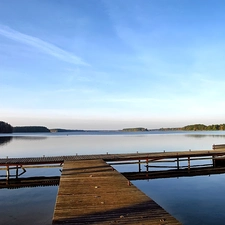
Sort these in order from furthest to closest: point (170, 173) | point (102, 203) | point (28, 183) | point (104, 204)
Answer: point (170, 173), point (28, 183), point (102, 203), point (104, 204)

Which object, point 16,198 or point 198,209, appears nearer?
point 198,209

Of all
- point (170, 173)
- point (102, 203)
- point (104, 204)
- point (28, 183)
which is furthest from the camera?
point (170, 173)

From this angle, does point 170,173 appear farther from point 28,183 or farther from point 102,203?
point 102,203

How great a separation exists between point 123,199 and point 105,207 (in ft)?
3.14

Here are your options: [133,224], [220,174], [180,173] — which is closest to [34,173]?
[180,173]

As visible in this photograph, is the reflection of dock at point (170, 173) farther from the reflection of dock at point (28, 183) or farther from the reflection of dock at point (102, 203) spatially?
the reflection of dock at point (102, 203)

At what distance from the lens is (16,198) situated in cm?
1435

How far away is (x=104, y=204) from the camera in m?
7.29

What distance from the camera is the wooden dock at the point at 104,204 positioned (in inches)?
234

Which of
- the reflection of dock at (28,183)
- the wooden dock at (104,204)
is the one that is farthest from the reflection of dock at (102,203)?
the reflection of dock at (28,183)

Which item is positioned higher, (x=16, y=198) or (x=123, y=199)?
(x=123, y=199)

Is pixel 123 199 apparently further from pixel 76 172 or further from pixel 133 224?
pixel 76 172

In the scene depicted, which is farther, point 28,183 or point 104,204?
point 28,183

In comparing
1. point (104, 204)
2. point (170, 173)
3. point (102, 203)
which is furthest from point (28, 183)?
point (104, 204)
